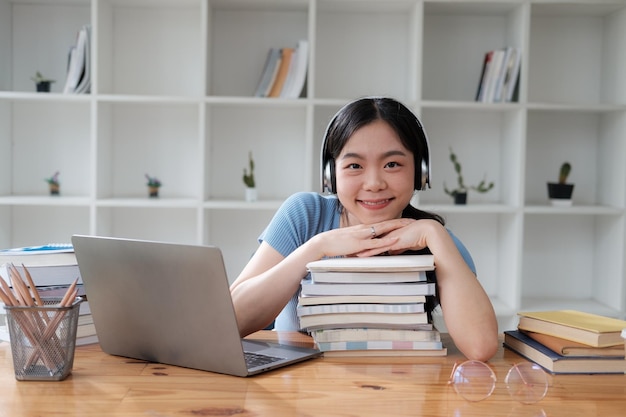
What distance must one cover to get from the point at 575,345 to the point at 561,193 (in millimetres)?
2156

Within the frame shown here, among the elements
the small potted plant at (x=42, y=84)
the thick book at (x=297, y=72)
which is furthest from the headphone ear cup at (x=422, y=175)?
the small potted plant at (x=42, y=84)

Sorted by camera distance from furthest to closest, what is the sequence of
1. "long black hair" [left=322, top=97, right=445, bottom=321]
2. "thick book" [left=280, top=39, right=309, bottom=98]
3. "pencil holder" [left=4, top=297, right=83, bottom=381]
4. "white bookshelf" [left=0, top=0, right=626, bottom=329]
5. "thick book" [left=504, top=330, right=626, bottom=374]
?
"white bookshelf" [left=0, top=0, right=626, bottom=329] < "thick book" [left=280, top=39, right=309, bottom=98] < "long black hair" [left=322, top=97, right=445, bottom=321] < "thick book" [left=504, top=330, right=626, bottom=374] < "pencil holder" [left=4, top=297, right=83, bottom=381]

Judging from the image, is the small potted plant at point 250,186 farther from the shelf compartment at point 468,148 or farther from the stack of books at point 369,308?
the stack of books at point 369,308

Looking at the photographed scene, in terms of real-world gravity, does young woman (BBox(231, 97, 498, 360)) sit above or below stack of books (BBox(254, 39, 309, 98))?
below

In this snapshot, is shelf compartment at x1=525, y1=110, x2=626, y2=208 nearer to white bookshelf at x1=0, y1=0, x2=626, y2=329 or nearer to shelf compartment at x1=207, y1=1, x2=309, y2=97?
white bookshelf at x1=0, y1=0, x2=626, y2=329

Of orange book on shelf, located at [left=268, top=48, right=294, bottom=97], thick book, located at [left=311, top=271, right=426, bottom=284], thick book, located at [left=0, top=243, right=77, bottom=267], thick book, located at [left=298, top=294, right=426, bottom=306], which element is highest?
orange book on shelf, located at [left=268, top=48, right=294, bottom=97]

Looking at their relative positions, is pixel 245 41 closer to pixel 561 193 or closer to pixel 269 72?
pixel 269 72

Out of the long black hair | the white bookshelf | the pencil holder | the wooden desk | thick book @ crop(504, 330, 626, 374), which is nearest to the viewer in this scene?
the wooden desk

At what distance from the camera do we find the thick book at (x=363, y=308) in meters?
1.41

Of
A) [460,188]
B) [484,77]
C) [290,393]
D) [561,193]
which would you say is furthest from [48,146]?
[290,393]

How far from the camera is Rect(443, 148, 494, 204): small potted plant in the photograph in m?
3.35

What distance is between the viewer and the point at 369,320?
142cm

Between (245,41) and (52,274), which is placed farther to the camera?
(245,41)

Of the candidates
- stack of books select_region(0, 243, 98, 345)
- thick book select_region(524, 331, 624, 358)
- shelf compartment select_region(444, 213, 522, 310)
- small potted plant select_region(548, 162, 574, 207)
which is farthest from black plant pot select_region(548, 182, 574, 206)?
stack of books select_region(0, 243, 98, 345)
